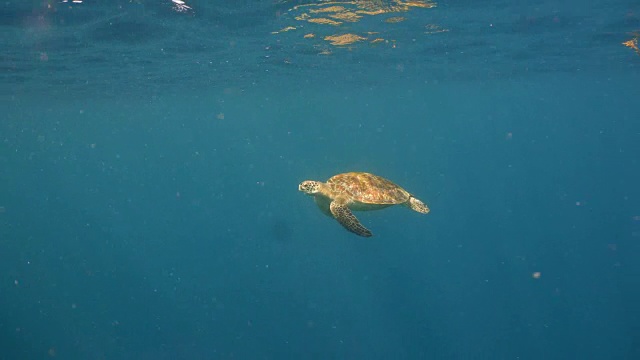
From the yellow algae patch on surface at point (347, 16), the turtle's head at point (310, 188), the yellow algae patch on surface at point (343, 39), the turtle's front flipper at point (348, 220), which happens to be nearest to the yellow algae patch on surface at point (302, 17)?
the yellow algae patch on surface at point (347, 16)

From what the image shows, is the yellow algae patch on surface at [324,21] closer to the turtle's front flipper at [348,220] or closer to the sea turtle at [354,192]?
the sea turtle at [354,192]

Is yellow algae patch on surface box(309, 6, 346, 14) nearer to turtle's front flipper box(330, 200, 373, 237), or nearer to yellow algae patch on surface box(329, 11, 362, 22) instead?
yellow algae patch on surface box(329, 11, 362, 22)

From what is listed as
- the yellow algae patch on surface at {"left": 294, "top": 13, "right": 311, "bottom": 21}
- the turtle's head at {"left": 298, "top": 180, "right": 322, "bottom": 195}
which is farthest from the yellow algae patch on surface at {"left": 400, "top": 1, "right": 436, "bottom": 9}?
the turtle's head at {"left": 298, "top": 180, "right": 322, "bottom": 195}

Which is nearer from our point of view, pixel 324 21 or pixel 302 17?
pixel 302 17

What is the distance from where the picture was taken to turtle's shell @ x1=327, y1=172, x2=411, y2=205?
986 cm

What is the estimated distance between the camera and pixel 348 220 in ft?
26.5

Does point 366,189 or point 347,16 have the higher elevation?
point 347,16

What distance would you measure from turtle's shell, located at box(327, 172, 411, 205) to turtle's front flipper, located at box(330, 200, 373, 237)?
0.66 m

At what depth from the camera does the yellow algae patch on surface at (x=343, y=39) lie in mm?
19517

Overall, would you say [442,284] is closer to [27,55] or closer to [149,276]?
[149,276]

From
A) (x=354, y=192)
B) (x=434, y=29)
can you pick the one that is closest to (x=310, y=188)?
(x=354, y=192)

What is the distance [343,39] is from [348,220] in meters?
14.3

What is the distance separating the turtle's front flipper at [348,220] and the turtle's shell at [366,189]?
0.66m

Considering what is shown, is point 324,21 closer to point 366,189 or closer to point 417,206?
point 417,206
